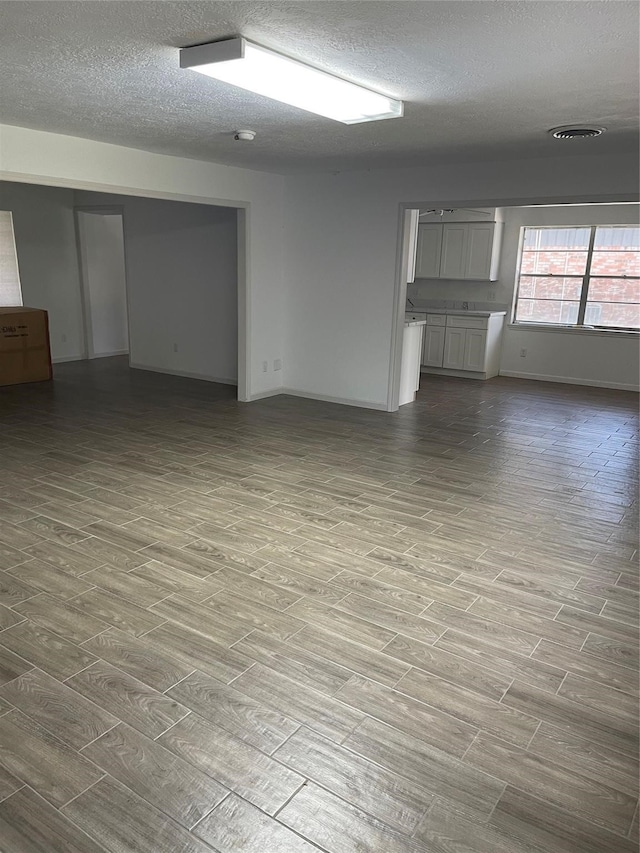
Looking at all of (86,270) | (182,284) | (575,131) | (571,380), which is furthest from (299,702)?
(86,270)

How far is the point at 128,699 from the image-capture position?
2.15 metres

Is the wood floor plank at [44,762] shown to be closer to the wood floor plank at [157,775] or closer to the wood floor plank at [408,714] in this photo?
the wood floor plank at [157,775]

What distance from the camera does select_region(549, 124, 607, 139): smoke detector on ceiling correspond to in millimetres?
3863

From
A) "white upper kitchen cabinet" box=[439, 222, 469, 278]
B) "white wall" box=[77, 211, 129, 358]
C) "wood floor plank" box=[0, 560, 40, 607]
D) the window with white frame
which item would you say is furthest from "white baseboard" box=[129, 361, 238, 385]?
"wood floor plank" box=[0, 560, 40, 607]

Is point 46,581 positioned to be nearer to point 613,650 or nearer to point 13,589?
point 13,589

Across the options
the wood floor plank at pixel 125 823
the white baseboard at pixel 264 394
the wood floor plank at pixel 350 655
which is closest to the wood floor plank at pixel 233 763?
the wood floor plank at pixel 125 823

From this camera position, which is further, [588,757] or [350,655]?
[350,655]

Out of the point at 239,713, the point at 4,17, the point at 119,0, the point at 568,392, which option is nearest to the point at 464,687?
the point at 239,713

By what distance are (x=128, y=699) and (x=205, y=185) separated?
488 cm

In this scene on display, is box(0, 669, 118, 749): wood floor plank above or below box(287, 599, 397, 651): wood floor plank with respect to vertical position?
above

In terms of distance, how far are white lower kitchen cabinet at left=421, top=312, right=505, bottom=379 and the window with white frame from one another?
63 centimetres

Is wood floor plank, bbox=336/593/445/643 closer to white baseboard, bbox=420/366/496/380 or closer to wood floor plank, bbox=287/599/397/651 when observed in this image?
wood floor plank, bbox=287/599/397/651

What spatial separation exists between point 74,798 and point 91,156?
4.49 metres

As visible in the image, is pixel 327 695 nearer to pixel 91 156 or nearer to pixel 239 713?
pixel 239 713
